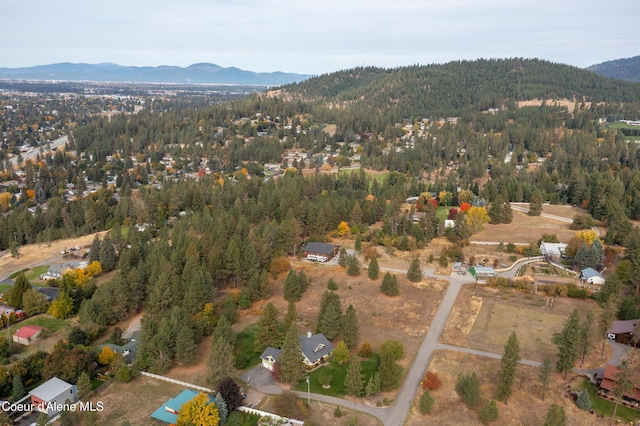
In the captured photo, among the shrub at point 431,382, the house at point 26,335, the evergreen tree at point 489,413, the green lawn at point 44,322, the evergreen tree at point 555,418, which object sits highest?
the evergreen tree at point 555,418

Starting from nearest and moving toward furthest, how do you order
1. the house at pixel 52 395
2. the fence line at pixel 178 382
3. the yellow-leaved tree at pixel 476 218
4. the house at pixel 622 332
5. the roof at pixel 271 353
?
the house at pixel 52 395 < the fence line at pixel 178 382 < the roof at pixel 271 353 < the house at pixel 622 332 < the yellow-leaved tree at pixel 476 218

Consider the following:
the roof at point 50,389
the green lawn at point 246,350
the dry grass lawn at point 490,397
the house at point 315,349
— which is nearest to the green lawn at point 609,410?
the dry grass lawn at point 490,397

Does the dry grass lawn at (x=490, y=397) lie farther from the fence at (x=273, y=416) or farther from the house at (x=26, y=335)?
the house at (x=26, y=335)

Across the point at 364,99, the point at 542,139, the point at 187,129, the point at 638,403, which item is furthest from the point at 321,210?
the point at 364,99

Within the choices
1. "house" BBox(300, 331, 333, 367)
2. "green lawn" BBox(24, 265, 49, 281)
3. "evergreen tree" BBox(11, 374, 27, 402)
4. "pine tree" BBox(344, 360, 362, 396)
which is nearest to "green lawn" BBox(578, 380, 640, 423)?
"pine tree" BBox(344, 360, 362, 396)

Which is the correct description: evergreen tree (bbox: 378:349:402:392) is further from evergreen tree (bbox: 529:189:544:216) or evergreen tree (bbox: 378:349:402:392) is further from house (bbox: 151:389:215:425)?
evergreen tree (bbox: 529:189:544:216)

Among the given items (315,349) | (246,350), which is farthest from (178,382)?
(315,349)

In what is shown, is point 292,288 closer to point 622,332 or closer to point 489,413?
point 489,413
